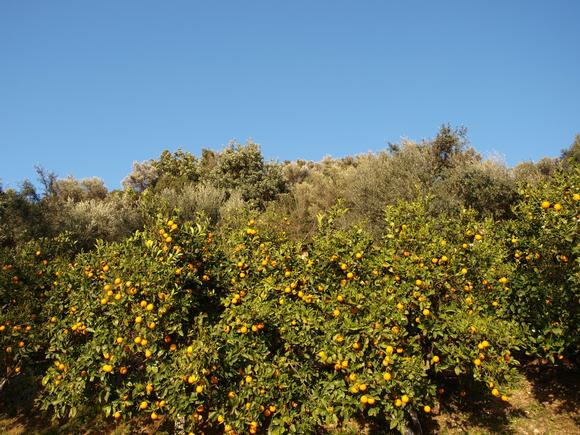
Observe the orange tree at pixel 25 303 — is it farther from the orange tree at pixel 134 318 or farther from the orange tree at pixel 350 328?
the orange tree at pixel 350 328

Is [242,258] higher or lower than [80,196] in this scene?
lower

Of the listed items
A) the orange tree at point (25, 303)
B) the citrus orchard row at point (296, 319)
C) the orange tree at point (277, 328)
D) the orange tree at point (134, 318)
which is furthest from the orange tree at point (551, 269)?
the orange tree at point (25, 303)

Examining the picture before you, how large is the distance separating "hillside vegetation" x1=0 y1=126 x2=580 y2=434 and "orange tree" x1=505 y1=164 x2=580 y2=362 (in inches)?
0.9

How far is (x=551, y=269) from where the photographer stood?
5.84 m

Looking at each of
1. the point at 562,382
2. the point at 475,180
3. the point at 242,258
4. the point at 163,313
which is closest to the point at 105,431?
the point at 163,313

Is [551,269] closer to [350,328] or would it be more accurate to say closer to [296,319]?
[350,328]

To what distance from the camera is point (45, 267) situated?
7172 mm

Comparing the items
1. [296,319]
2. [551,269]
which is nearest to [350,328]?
[296,319]

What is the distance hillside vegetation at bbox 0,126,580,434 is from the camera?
4.73 metres

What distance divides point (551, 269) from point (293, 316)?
4.10m

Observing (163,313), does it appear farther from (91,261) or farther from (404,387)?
(404,387)

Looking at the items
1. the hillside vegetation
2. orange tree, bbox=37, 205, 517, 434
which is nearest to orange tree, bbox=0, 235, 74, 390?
the hillside vegetation

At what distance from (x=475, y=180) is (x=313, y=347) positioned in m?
12.3

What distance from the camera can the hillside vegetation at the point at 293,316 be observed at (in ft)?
15.5
